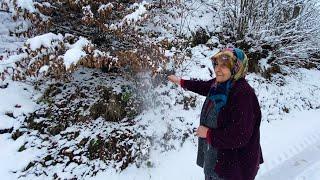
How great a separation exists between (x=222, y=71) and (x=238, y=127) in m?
0.42

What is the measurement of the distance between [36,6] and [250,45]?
470cm

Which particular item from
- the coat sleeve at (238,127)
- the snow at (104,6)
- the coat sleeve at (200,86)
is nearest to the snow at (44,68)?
the snow at (104,6)

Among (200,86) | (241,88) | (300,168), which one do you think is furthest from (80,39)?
(300,168)

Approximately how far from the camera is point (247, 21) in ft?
26.0

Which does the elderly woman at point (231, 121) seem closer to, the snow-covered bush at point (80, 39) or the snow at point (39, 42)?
the snow-covered bush at point (80, 39)

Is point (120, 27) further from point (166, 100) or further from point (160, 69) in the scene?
point (166, 100)

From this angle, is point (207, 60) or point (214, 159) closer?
point (214, 159)

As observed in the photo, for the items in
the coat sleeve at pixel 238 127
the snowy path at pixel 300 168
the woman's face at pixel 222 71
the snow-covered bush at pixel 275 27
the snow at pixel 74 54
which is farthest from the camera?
the snow-covered bush at pixel 275 27

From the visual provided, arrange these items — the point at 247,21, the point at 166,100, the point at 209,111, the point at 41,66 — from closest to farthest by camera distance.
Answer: the point at 209,111, the point at 41,66, the point at 166,100, the point at 247,21

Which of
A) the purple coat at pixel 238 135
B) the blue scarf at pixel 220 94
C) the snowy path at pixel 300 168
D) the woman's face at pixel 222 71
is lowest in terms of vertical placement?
the snowy path at pixel 300 168

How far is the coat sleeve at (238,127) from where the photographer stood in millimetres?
2592

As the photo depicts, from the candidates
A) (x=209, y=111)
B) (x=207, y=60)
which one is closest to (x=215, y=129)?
(x=209, y=111)

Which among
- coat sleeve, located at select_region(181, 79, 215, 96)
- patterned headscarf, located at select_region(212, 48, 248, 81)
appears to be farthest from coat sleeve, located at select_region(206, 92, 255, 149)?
coat sleeve, located at select_region(181, 79, 215, 96)

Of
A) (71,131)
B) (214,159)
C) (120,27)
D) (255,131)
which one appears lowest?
(71,131)
